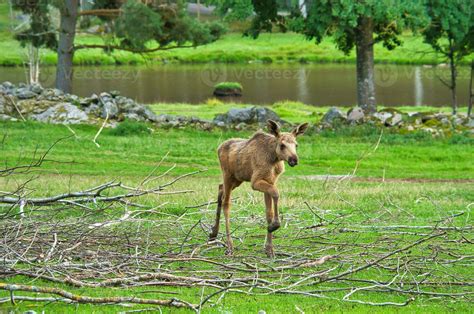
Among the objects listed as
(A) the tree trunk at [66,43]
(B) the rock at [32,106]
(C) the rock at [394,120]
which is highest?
(A) the tree trunk at [66,43]

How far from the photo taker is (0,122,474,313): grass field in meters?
9.63

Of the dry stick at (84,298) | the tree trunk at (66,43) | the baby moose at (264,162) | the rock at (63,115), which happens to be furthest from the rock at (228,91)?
the dry stick at (84,298)

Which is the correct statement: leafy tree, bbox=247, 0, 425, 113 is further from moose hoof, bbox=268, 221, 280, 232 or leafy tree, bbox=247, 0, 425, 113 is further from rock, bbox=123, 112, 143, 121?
moose hoof, bbox=268, 221, 280, 232

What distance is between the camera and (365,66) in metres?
31.9

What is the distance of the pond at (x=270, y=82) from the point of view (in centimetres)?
5694

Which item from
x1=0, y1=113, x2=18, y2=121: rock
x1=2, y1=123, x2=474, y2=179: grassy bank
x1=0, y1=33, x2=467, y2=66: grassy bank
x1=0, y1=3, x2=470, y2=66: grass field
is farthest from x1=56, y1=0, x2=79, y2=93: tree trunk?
x1=0, y1=33, x2=467, y2=66: grassy bank

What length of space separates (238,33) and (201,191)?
88.3m

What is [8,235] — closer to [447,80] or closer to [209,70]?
[447,80]

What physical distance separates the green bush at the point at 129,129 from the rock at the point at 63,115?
199cm

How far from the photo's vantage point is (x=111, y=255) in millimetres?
10562

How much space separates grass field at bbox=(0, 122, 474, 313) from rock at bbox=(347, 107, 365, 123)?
1.21 metres

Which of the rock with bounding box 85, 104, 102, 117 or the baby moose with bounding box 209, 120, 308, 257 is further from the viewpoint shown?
the rock with bounding box 85, 104, 102, 117

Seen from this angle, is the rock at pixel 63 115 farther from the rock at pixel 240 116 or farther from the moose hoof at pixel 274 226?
the moose hoof at pixel 274 226

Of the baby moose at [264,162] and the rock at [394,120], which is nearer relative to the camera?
the baby moose at [264,162]
